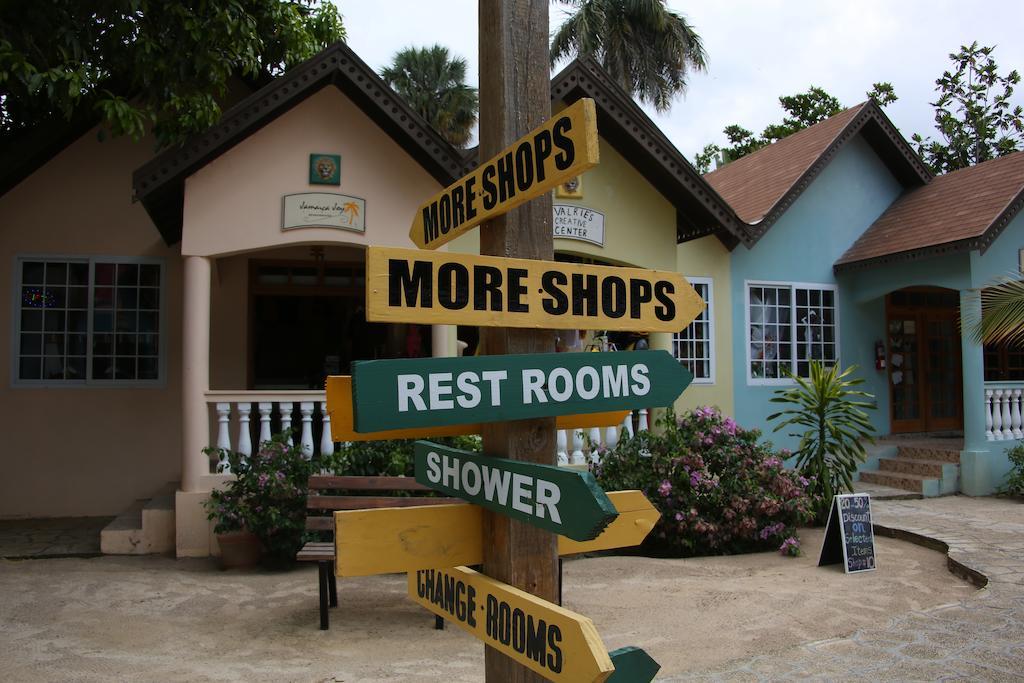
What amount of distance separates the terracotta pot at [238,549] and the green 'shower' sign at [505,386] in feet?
Answer: 19.9

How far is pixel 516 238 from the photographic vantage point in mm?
2666

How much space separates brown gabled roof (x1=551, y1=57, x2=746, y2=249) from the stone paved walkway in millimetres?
5234

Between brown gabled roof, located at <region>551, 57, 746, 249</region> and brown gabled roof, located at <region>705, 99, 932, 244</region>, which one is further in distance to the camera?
brown gabled roof, located at <region>705, 99, 932, 244</region>

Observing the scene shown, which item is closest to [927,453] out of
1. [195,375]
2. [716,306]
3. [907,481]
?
[907,481]

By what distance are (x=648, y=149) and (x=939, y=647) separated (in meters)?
6.96

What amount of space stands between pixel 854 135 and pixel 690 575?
940 centimetres

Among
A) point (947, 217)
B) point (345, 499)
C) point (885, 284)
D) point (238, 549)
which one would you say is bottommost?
point (238, 549)

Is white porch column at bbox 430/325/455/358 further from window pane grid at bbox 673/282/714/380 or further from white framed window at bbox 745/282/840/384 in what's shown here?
white framed window at bbox 745/282/840/384

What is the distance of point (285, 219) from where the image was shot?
8.65 m

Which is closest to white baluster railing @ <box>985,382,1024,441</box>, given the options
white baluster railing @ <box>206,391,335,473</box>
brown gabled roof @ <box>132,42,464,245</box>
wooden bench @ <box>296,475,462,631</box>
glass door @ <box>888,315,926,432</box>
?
glass door @ <box>888,315,926,432</box>

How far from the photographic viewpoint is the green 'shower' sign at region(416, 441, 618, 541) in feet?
6.66

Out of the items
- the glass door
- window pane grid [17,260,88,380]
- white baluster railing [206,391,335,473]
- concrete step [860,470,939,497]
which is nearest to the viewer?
white baluster railing [206,391,335,473]

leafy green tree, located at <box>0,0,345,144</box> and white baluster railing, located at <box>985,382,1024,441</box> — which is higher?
leafy green tree, located at <box>0,0,345,144</box>

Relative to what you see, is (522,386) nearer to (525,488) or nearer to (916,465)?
(525,488)
